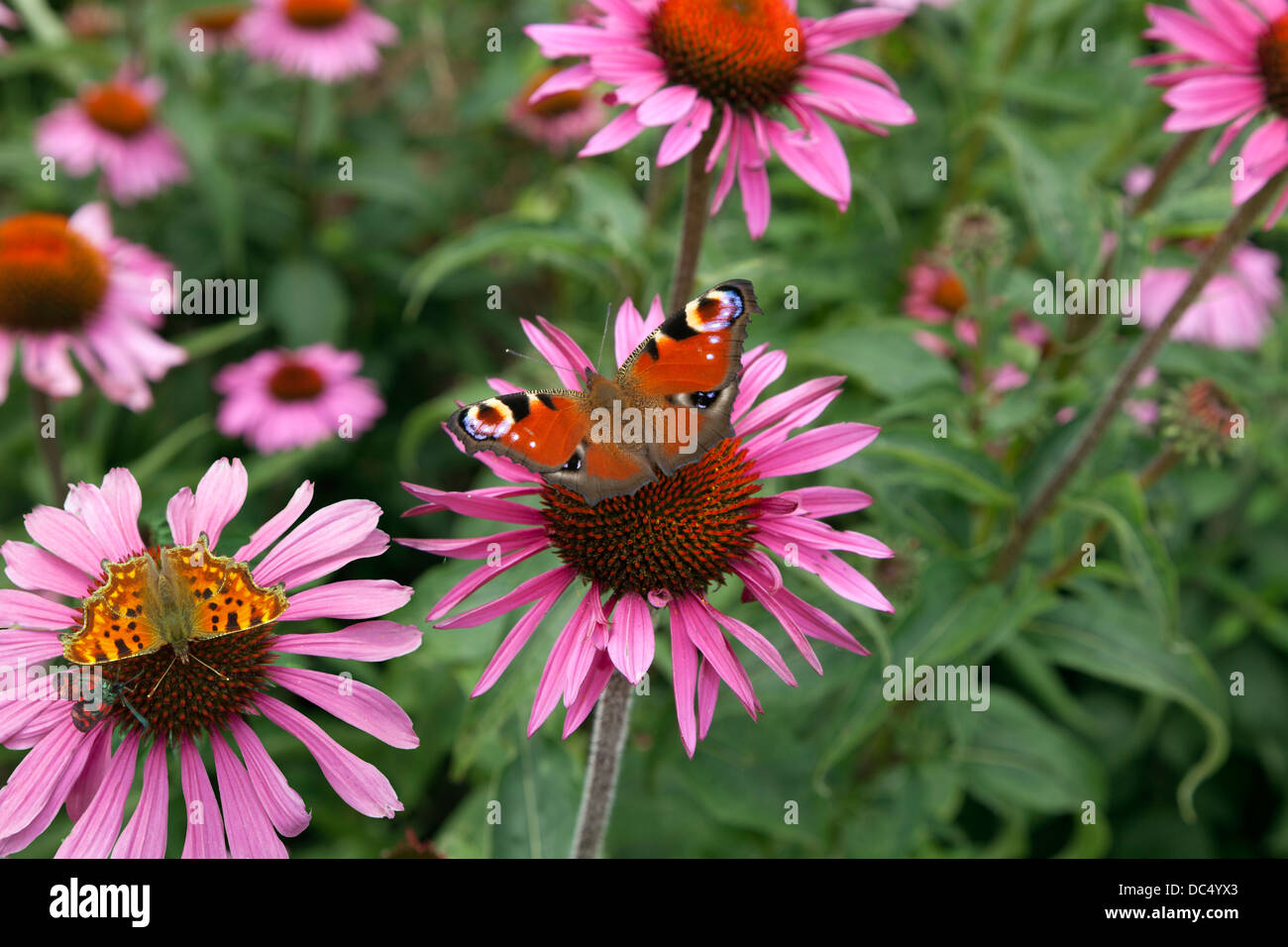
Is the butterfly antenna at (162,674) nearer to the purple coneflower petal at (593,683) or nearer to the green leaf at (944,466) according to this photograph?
the purple coneflower petal at (593,683)

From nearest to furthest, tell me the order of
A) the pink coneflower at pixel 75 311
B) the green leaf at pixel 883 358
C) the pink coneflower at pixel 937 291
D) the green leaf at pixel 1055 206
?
the green leaf at pixel 1055 206
the green leaf at pixel 883 358
the pink coneflower at pixel 75 311
the pink coneflower at pixel 937 291

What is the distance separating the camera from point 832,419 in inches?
111

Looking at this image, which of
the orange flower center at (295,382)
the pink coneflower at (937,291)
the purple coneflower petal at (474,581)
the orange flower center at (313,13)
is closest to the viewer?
the purple coneflower petal at (474,581)

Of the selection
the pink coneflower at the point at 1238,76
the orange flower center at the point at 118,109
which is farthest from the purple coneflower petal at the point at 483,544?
the orange flower center at the point at 118,109

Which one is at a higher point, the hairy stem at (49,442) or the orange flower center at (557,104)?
the orange flower center at (557,104)

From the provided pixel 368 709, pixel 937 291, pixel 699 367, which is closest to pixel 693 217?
pixel 699 367

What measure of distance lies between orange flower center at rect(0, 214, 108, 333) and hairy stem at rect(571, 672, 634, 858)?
7.18 ft

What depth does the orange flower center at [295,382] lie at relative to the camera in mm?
3852

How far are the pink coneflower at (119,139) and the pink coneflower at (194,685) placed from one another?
3.28 meters

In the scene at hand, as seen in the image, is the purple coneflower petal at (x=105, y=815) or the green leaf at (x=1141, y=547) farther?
the green leaf at (x=1141, y=547)

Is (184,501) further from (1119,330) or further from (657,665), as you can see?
(1119,330)

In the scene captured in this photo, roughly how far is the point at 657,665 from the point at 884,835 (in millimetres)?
797

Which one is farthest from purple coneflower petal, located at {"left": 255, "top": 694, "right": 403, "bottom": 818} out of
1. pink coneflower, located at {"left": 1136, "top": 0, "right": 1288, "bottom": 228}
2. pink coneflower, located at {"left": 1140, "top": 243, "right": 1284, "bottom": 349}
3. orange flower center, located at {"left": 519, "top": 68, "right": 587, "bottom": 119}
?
orange flower center, located at {"left": 519, "top": 68, "right": 587, "bottom": 119}

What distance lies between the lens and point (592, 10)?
4.50 meters
